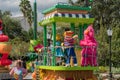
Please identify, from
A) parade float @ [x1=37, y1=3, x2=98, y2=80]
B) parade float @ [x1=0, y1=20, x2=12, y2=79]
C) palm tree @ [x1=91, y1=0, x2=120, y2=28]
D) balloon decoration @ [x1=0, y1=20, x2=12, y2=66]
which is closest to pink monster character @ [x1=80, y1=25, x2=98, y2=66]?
parade float @ [x1=37, y1=3, x2=98, y2=80]

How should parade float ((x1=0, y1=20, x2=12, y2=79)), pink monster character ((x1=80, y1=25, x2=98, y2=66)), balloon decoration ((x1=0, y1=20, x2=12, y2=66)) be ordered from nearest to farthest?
pink monster character ((x1=80, y1=25, x2=98, y2=66))
parade float ((x1=0, y1=20, x2=12, y2=79))
balloon decoration ((x1=0, y1=20, x2=12, y2=66))

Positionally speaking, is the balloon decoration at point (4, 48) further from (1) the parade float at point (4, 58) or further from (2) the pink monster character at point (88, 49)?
(2) the pink monster character at point (88, 49)

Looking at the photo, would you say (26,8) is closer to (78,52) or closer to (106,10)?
(106,10)

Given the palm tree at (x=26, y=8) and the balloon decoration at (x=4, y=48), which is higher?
the palm tree at (x=26, y=8)

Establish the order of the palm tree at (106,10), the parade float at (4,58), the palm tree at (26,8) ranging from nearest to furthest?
the parade float at (4,58), the palm tree at (106,10), the palm tree at (26,8)

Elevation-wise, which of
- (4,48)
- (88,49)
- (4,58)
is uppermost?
(88,49)

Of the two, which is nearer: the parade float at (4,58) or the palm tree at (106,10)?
the parade float at (4,58)

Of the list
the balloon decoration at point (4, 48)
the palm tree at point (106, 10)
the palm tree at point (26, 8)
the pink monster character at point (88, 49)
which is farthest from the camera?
the palm tree at point (26, 8)

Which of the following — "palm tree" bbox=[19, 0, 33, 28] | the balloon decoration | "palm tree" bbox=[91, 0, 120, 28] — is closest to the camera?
the balloon decoration

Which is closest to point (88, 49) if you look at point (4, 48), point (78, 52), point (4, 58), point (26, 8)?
point (78, 52)

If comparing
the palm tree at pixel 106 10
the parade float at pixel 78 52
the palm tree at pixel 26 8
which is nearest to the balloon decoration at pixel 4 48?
the parade float at pixel 78 52

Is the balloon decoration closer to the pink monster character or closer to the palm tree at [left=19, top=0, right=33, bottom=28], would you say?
the pink monster character

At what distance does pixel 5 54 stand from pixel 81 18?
5972 millimetres

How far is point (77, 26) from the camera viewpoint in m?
15.9
